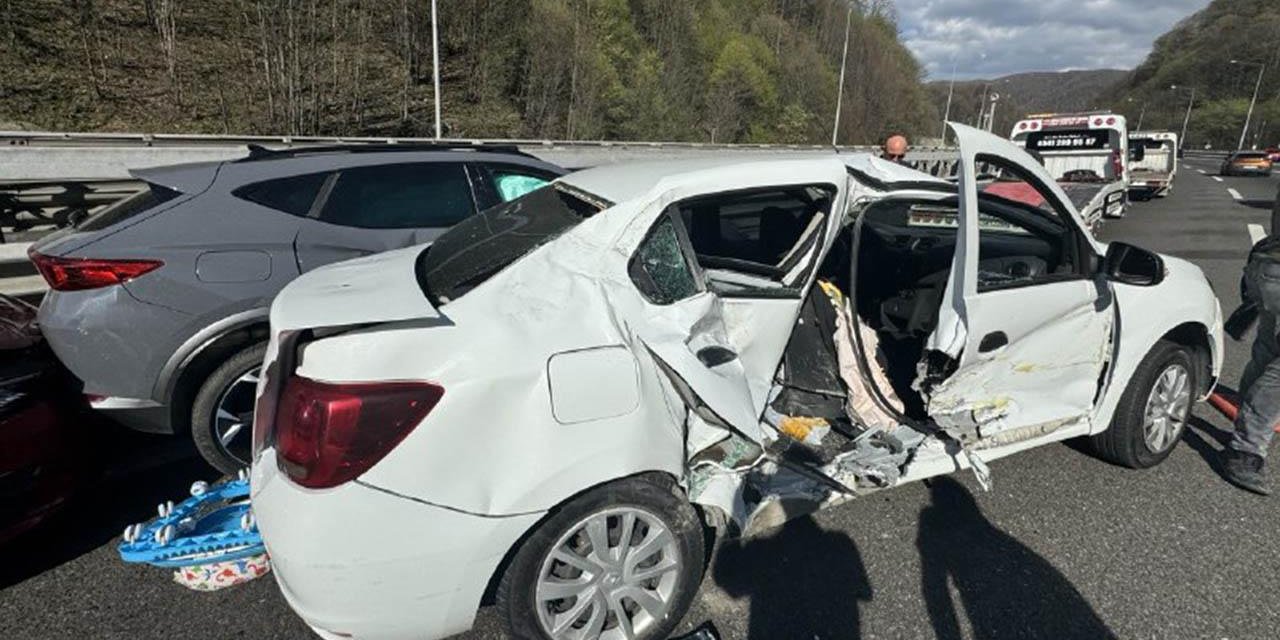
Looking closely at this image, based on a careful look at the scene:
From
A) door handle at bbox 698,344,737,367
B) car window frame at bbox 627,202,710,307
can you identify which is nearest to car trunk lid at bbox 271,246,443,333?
car window frame at bbox 627,202,710,307

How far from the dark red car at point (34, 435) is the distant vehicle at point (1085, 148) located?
47.8 feet

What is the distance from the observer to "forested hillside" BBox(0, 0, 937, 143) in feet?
69.9

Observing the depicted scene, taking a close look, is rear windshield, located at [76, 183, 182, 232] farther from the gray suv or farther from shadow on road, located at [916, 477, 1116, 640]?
shadow on road, located at [916, 477, 1116, 640]

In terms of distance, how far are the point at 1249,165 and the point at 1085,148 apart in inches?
1150

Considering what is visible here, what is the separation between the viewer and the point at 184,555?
2.34 meters

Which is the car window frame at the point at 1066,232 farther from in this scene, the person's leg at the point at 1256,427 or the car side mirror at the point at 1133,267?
the person's leg at the point at 1256,427

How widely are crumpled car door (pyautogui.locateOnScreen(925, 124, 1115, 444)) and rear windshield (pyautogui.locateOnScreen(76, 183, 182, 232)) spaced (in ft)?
11.4

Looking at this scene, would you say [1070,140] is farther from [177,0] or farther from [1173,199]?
[177,0]

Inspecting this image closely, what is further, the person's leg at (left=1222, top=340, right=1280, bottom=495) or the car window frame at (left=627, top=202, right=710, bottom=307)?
the person's leg at (left=1222, top=340, right=1280, bottom=495)

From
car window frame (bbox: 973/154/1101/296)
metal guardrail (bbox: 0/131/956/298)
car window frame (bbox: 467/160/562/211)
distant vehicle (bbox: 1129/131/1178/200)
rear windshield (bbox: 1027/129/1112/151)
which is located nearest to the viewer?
car window frame (bbox: 973/154/1101/296)

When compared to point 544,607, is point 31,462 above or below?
above

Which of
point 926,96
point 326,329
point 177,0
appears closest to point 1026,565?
point 326,329

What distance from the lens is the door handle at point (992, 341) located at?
2.76m

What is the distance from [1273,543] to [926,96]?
268 ft
